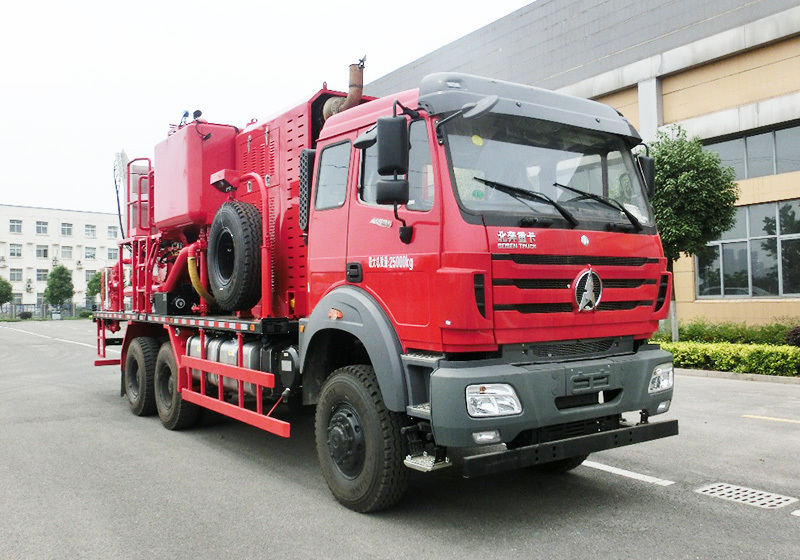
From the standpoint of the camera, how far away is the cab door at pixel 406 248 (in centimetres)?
423

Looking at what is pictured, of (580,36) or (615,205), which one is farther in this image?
(580,36)

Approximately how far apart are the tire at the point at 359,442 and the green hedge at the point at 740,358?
Result: 10418 mm

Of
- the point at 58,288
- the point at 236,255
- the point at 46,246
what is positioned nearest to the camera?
the point at 236,255

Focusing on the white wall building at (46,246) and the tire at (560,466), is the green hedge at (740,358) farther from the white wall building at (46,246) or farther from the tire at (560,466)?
the white wall building at (46,246)

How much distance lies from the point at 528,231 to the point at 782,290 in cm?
1640

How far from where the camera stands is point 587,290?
4.44 meters

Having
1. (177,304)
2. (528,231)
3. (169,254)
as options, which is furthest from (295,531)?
(169,254)

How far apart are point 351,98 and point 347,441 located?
2881 millimetres

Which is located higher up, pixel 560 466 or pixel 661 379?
pixel 661 379

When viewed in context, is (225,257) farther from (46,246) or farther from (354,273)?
(46,246)

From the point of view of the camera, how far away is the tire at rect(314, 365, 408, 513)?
4.43 metres

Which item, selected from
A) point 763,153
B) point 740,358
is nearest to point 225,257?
point 740,358

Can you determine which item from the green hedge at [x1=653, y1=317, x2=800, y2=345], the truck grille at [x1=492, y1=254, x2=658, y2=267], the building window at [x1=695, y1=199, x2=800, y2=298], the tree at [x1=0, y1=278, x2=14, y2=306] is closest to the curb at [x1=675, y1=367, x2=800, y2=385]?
the green hedge at [x1=653, y1=317, x2=800, y2=345]

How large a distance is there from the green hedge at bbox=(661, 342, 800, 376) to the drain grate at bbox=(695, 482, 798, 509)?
827 centimetres
